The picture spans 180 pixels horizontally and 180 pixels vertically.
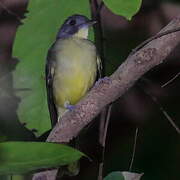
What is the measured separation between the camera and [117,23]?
3197 mm

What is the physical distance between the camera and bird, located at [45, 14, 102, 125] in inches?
114

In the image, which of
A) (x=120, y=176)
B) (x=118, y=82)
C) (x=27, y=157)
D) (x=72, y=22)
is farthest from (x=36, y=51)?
(x=27, y=157)

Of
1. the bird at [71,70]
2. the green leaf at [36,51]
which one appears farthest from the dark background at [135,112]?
the green leaf at [36,51]

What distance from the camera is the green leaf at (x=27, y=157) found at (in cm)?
100

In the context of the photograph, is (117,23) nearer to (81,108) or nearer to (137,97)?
(137,97)

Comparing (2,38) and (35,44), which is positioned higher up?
(35,44)

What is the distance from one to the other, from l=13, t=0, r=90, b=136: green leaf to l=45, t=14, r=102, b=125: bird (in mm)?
631

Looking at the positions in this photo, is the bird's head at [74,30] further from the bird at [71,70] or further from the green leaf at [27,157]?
the green leaf at [27,157]

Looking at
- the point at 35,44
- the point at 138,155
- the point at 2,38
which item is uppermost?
the point at 35,44

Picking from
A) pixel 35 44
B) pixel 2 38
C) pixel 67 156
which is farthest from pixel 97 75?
pixel 67 156

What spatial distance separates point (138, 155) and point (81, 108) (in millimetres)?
1235

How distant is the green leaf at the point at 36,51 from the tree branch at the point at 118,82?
343 mm

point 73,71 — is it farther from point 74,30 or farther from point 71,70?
point 74,30

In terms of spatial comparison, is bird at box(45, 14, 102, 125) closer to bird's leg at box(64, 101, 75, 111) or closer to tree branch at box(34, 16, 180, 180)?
bird's leg at box(64, 101, 75, 111)
